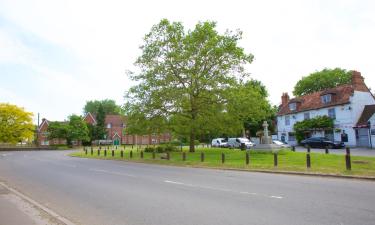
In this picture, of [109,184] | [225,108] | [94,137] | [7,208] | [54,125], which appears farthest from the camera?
[94,137]

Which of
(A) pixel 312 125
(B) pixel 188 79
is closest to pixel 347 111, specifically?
(A) pixel 312 125

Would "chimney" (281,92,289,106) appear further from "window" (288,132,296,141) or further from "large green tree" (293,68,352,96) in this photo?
"large green tree" (293,68,352,96)

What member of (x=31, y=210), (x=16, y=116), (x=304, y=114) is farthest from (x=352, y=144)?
(x=16, y=116)

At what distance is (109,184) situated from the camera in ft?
46.1

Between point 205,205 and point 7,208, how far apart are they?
18.5ft

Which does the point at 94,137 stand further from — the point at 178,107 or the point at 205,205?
the point at 205,205

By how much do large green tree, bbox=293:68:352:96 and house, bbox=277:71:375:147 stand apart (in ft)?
66.0

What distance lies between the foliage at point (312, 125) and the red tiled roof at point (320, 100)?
2157 mm

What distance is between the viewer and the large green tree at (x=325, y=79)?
7056 cm

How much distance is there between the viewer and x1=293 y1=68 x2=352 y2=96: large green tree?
70.6 m

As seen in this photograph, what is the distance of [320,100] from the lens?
1969 inches

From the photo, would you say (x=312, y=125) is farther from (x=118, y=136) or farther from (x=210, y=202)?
(x=118, y=136)

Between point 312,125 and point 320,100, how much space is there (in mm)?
4906

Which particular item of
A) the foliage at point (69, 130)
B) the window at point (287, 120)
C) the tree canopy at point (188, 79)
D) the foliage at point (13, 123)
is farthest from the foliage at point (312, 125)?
the foliage at point (13, 123)
